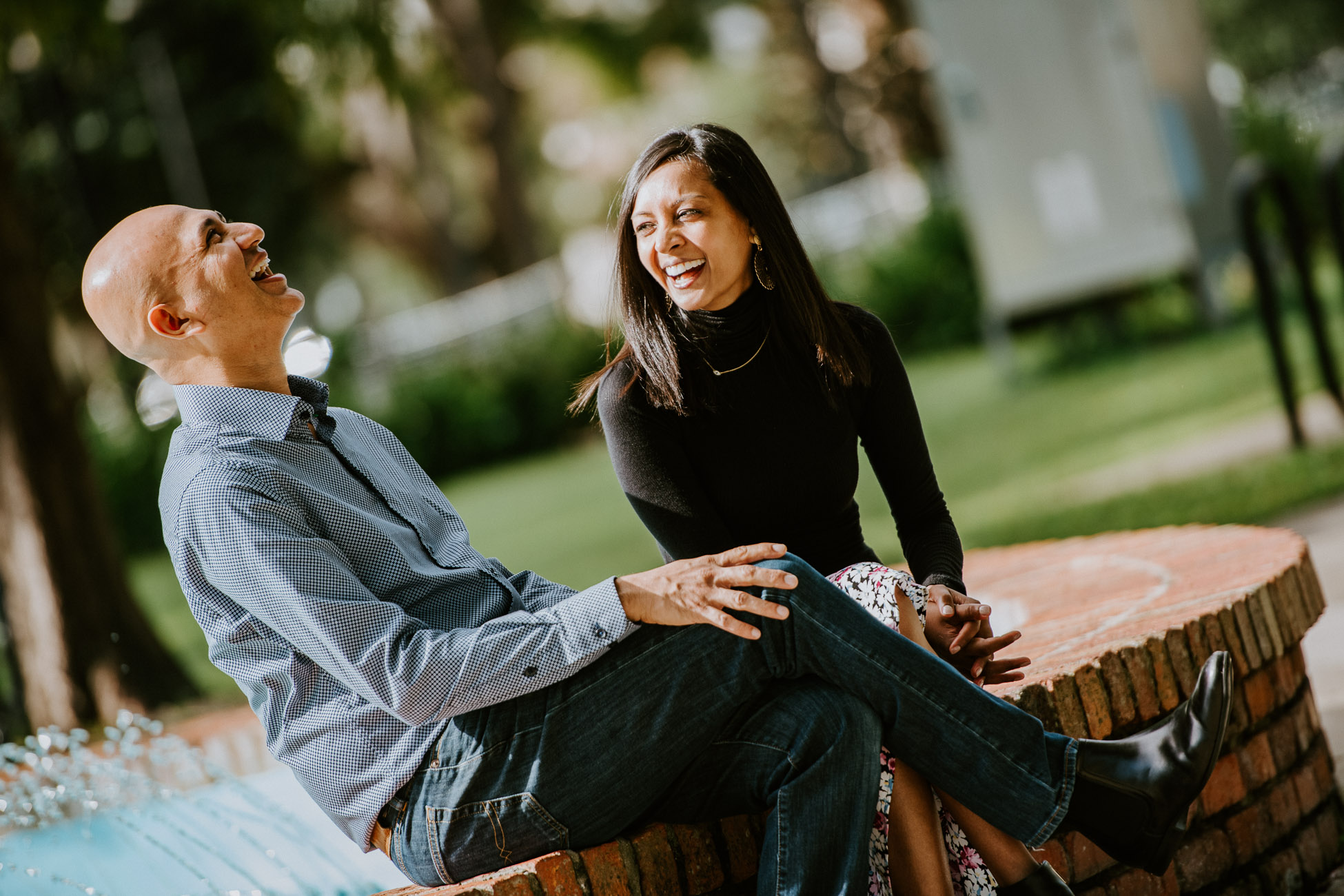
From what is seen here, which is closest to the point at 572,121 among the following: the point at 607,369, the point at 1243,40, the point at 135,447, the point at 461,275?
the point at 461,275

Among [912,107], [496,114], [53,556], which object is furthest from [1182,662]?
[496,114]

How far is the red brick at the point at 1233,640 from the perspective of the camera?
8.74ft

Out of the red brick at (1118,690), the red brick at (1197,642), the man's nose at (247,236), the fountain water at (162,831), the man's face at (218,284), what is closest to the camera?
the man's face at (218,284)

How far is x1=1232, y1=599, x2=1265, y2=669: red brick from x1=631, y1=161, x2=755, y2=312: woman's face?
1.25 meters

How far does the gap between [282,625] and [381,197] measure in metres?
26.7

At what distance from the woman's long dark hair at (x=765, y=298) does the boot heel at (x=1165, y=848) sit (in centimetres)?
111

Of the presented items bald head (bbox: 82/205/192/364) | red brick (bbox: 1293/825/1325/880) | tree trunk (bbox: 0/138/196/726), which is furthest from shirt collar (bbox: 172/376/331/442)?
tree trunk (bbox: 0/138/196/726)

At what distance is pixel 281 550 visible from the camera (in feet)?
6.63

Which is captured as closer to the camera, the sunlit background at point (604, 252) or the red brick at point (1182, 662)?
the red brick at point (1182, 662)

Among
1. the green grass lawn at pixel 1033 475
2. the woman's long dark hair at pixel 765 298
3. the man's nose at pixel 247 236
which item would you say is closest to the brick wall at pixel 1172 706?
the woman's long dark hair at pixel 765 298

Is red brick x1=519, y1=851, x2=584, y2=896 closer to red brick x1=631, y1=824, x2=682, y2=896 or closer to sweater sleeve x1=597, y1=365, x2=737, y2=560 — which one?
red brick x1=631, y1=824, x2=682, y2=896

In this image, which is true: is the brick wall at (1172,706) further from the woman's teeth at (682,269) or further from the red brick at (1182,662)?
the woman's teeth at (682,269)

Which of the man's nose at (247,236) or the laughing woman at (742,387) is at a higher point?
the man's nose at (247,236)

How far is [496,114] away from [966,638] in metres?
19.6
